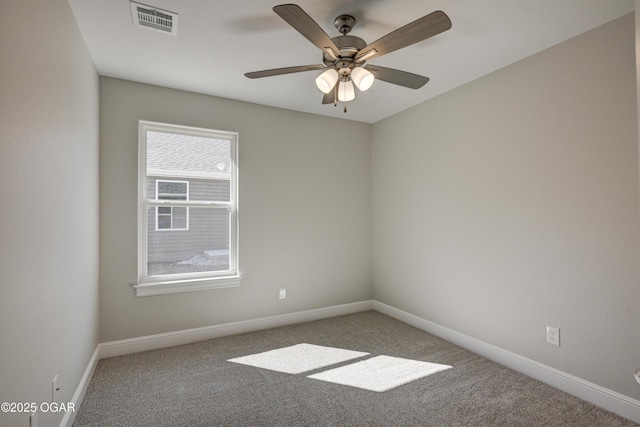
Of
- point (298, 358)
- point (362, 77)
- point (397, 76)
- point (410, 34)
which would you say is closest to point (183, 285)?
point (298, 358)

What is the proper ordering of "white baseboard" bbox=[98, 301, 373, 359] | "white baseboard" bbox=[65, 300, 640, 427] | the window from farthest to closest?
1. the window
2. "white baseboard" bbox=[98, 301, 373, 359]
3. "white baseboard" bbox=[65, 300, 640, 427]

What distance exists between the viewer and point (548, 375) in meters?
2.50

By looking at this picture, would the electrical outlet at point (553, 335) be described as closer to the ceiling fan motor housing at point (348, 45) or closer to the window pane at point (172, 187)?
the ceiling fan motor housing at point (348, 45)

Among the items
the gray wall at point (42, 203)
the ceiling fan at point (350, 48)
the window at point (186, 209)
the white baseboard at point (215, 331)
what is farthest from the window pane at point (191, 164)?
the ceiling fan at point (350, 48)

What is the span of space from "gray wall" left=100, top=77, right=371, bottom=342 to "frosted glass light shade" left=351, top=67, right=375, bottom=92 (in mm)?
1857

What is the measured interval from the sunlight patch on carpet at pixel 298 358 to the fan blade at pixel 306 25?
244cm

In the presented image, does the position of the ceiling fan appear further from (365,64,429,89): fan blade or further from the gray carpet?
the gray carpet

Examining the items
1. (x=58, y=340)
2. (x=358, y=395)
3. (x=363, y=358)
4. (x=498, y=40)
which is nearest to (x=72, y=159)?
(x=58, y=340)

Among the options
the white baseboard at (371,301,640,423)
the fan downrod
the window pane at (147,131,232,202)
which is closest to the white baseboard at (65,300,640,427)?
the white baseboard at (371,301,640,423)

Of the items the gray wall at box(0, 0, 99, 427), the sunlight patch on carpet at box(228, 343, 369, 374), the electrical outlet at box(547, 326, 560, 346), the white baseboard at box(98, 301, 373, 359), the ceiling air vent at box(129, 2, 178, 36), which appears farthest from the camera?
the white baseboard at box(98, 301, 373, 359)

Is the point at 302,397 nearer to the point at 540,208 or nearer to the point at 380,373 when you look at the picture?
the point at 380,373

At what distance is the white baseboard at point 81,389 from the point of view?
76.5 inches

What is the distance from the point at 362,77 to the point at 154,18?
1429 millimetres

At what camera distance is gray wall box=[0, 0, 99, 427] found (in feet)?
4.12
